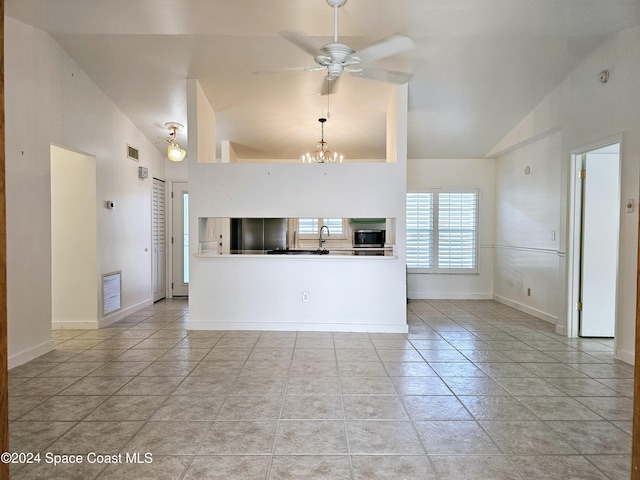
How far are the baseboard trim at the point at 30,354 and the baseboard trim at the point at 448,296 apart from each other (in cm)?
522

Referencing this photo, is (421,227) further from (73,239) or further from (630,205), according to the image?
(73,239)

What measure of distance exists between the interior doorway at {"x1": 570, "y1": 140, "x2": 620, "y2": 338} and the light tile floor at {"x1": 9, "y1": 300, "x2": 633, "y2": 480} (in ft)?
1.05

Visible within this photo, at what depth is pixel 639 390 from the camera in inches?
41.6

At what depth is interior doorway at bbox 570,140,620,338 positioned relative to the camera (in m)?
4.04

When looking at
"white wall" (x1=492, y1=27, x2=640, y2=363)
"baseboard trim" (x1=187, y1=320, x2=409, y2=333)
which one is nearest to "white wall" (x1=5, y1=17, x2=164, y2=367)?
"baseboard trim" (x1=187, y1=320, x2=409, y2=333)

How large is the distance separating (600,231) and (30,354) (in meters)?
6.02

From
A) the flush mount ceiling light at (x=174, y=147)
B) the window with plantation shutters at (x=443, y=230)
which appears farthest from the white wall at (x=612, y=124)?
the flush mount ceiling light at (x=174, y=147)

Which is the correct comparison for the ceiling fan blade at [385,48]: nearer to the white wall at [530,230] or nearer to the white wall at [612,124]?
the white wall at [612,124]

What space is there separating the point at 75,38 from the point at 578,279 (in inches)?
235

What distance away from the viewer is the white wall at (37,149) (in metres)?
3.19

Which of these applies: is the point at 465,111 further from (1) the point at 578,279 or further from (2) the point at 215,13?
(2) the point at 215,13

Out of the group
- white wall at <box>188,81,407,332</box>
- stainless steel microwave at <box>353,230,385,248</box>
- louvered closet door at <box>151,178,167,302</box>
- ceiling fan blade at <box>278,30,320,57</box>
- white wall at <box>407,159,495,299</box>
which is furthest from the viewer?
white wall at <box>407,159,495,299</box>

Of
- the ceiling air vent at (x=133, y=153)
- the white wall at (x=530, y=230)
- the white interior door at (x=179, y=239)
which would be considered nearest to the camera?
the white wall at (x=530, y=230)

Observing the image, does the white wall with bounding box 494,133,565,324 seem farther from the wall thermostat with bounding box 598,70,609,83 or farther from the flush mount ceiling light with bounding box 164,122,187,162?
the flush mount ceiling light with bounding box 164,122,187,162
